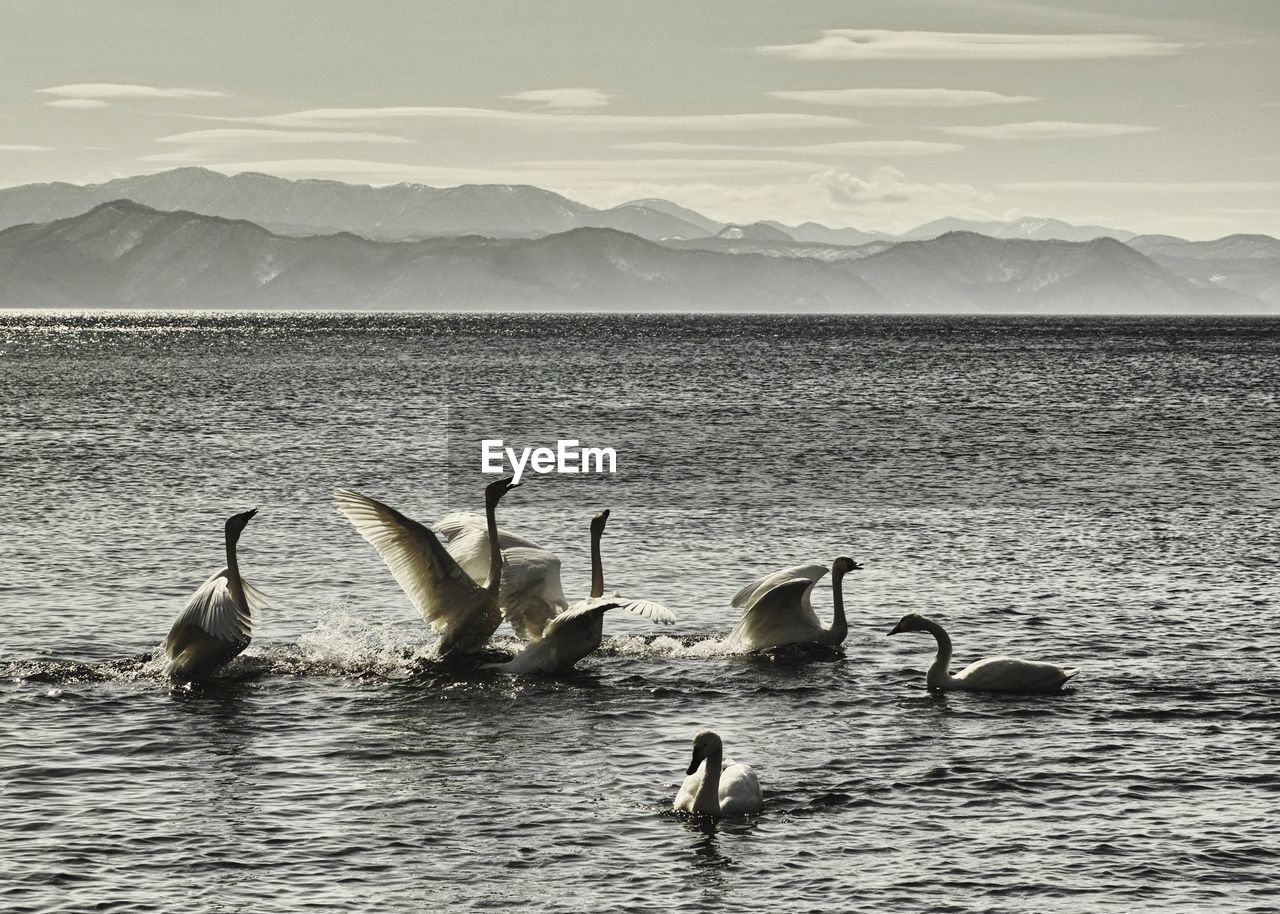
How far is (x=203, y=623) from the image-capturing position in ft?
72.6

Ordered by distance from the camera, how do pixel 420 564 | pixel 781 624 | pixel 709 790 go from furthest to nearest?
pixel 781 624 < pixel 420 564 < pixel 709 790

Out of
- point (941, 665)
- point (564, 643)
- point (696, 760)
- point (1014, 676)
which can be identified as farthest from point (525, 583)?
point (696, 760)

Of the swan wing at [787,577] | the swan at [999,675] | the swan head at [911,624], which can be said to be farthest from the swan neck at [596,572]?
the swan at [999,675]

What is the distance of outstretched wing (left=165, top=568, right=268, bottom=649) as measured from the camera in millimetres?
22125

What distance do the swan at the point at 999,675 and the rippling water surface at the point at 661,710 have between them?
298mm

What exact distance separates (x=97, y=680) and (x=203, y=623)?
1.68m

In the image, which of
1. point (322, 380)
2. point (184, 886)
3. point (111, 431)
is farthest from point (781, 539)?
point (322, 380)

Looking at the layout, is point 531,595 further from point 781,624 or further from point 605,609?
point 781,624

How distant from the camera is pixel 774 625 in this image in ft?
81.1

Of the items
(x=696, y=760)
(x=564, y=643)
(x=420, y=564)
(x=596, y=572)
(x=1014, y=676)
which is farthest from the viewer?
(x=596, y=572)

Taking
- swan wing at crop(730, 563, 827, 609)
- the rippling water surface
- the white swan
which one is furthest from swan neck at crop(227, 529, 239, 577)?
swan wing at crop(730, 563, 827, 609)

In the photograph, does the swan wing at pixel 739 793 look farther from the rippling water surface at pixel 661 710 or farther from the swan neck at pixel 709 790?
the rippling water surface at pixel 661 710

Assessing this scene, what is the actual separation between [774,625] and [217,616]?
8.44 metres

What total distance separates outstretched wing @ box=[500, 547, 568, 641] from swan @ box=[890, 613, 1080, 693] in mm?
6177
